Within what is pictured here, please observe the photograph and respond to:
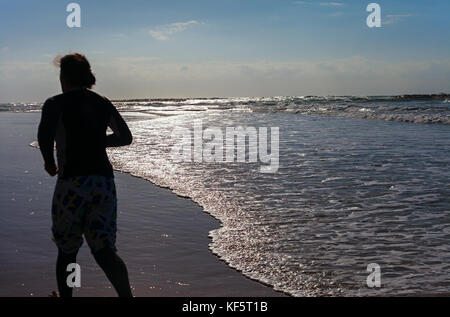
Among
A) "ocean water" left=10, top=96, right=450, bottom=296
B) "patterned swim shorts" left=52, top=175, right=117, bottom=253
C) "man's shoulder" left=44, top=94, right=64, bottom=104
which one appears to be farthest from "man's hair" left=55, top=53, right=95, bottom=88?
"ocean water" left=10, top=96, right=450, bottom=296

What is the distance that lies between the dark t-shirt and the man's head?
68 millimetres

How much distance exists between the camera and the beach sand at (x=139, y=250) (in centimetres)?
423

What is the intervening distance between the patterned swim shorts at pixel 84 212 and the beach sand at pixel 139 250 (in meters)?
0.88

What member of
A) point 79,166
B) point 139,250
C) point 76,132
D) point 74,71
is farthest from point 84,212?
point 139,250

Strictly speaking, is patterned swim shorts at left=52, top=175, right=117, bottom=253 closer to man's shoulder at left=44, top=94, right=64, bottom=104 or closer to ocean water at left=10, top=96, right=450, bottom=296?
man's shoulder at left=44, top=94, right=64, bottom=104

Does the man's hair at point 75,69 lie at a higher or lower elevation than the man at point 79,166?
higher

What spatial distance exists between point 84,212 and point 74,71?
3.14 ft

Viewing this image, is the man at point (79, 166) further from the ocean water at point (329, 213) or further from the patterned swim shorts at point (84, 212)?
the ocean water at point (329, 213)

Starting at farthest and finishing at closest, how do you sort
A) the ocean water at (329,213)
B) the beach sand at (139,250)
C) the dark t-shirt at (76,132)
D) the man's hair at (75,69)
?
the ocean water at (329,213)
the beach sand at (139,250)
the man's hair at (75,69)
the dark t-shirt at (76,132)

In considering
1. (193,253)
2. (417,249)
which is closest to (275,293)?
(193,253)

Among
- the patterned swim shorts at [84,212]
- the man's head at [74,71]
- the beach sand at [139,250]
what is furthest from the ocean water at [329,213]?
the man's head at [74,71]

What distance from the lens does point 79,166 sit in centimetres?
330

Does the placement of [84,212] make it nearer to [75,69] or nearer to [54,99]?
[54,99]
